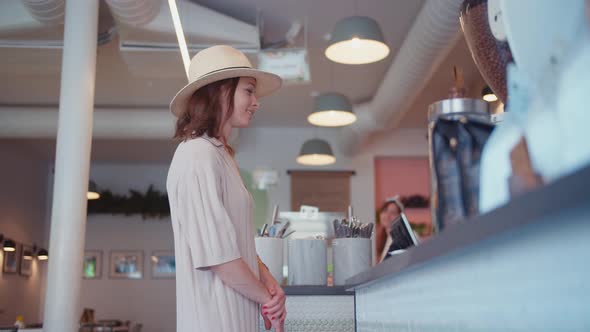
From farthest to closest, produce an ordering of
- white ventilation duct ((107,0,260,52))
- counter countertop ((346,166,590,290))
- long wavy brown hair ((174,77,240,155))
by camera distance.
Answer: white ventilation duct ((107,0,260,52)), long wavy brown hair ((174,77,240,155)), counter countertop ((346,166,590,290))

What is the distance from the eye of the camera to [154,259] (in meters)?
10.5

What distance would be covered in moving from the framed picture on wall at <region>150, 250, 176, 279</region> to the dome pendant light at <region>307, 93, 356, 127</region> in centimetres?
525

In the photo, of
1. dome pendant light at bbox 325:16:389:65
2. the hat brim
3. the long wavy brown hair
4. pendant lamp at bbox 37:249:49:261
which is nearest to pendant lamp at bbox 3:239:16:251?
pendant lamp at bbox 37:249:49:261

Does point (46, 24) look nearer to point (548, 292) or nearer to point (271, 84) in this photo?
A: point (271, 84)

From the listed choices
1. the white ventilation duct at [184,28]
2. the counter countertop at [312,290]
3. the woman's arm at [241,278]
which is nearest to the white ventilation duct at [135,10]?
the white ventilation duct at [184,28]

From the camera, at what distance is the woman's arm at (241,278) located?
1.62 metres

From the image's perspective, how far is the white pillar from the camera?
435 cm

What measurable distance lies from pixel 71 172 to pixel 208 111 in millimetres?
2981

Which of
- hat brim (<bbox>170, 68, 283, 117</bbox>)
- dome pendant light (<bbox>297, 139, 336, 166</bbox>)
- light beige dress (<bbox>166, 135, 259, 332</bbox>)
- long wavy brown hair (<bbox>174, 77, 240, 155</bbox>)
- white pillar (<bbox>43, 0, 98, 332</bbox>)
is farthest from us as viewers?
dome pendant light (<bbox>297, 139, 336, 166</bbox>)

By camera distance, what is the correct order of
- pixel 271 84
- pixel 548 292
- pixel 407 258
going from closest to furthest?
pixel 548 292, pixel 407 258, pixel 271 84

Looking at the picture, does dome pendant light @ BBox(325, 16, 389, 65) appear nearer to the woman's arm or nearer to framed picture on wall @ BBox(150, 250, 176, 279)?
the woman's arm

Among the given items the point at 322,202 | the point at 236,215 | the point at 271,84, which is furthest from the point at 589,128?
the point at 322,202

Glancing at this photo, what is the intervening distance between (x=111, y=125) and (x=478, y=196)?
6.97 metres

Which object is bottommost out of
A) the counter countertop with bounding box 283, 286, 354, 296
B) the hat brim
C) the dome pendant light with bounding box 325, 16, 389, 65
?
the counter countertop with bounding box 283, 286, 354, 296
